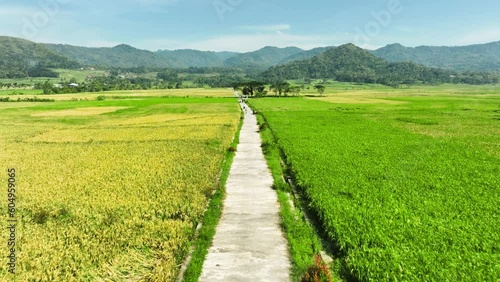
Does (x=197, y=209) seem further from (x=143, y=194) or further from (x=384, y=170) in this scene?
(x=384, y=170)

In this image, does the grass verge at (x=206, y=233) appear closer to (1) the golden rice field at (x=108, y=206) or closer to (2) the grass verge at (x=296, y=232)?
(1) the golden rice field at (x=108, y=206)

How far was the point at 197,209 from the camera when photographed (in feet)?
54.9

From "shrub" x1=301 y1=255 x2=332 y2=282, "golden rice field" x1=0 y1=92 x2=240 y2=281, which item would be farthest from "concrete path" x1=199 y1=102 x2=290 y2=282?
"golden rice field" x1=0 y1=92 x2=240 y2=281

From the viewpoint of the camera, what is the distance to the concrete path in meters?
11.1

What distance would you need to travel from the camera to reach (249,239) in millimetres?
13492

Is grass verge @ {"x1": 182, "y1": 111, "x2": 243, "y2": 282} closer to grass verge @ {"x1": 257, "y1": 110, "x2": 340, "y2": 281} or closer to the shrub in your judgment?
grass verge @ {"x1": 257, "y1": 110, "x2": 340, "y2": 281}

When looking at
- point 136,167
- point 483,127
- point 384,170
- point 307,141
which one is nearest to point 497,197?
point 384,170

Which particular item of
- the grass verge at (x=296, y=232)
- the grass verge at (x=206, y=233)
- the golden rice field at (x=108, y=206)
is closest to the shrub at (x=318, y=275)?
the grass verge at (x=296, y=232)

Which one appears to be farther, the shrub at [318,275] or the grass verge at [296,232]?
the grass verge at [296,232]

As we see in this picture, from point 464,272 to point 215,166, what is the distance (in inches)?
704

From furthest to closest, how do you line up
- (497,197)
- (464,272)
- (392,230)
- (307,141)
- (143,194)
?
Result: 1. (307,141)
2. (143,194)
3. (497,197)
4. (392,230)
5. (464,272)

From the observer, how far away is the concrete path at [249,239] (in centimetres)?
1112

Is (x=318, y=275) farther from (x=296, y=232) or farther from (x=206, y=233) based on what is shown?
(x=206, y=233)

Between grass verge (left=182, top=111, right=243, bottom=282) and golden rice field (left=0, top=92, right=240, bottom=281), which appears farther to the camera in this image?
golden rice field (left=0, top=92, right=240, bottom=281)
